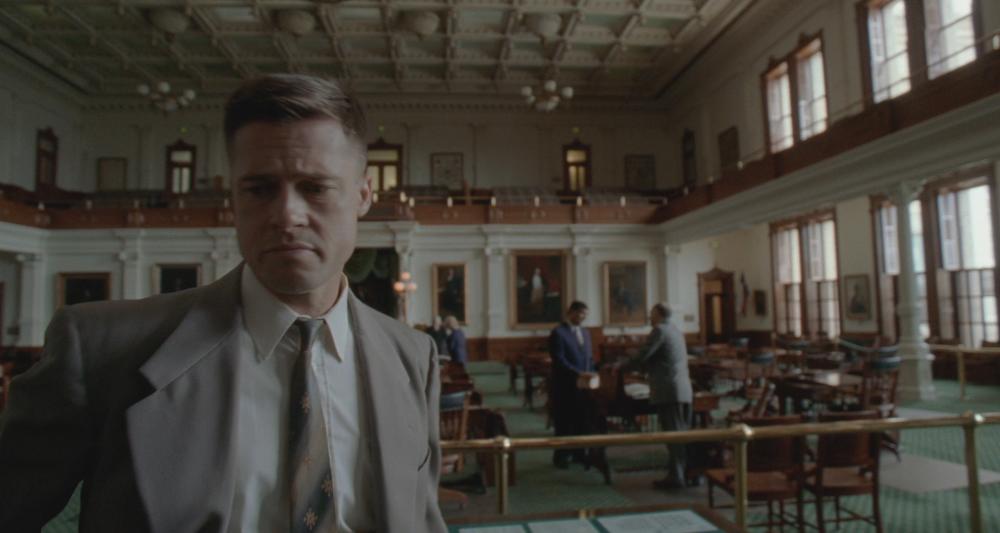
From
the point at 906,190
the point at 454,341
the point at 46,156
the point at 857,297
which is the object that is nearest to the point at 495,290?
the point at 454,341

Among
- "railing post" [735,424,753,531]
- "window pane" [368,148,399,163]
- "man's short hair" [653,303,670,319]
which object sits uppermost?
"window pane" [368,148,399,163]

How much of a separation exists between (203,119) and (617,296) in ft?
53.1

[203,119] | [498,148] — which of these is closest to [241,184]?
[498,148]

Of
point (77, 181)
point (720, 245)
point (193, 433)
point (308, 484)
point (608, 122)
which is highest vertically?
point (608, 122)

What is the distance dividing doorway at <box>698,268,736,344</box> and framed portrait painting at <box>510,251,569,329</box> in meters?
5.05

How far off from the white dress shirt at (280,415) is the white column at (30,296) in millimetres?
19780

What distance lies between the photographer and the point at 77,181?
69.5 feet

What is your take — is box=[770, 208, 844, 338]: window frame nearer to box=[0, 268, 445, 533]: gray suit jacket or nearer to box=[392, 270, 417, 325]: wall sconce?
box=[392, 270, 417, 325]: wall sconce

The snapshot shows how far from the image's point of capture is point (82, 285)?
663 inches

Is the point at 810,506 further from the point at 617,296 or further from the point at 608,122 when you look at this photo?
the point at 608,122

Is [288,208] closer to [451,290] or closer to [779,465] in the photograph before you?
[779,465]

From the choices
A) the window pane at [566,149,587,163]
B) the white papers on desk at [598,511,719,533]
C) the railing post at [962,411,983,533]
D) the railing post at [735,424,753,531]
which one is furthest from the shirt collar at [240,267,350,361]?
the window pane at [566,149,587,163]

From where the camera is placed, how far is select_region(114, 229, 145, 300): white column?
16750 millimetres

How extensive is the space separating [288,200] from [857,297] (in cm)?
1656
